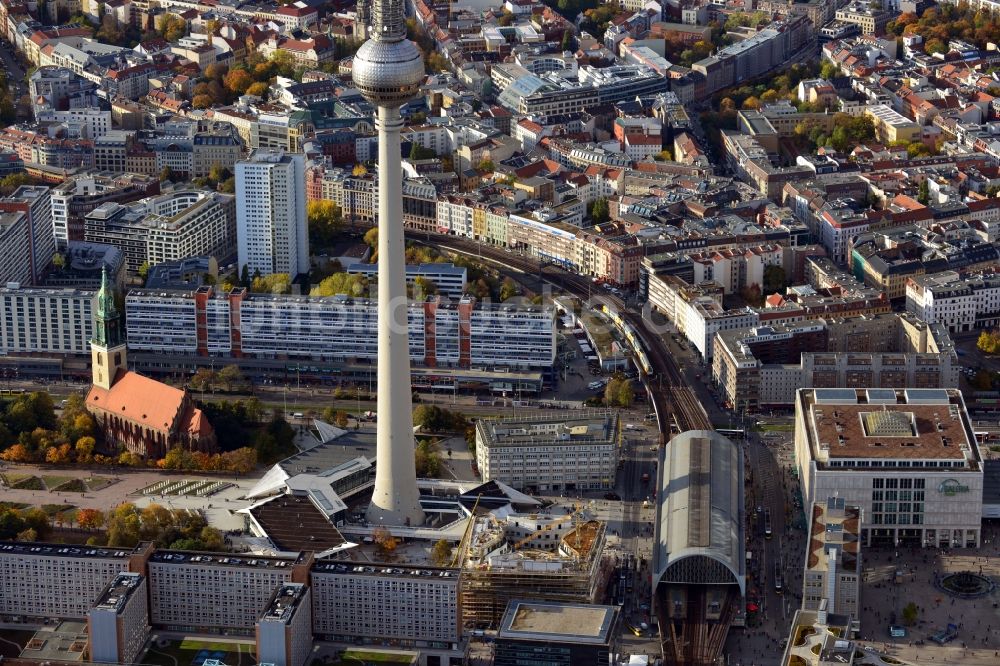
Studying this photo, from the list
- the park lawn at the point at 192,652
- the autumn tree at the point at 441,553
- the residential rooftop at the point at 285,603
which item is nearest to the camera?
the residential rooftop at the point at 285,603

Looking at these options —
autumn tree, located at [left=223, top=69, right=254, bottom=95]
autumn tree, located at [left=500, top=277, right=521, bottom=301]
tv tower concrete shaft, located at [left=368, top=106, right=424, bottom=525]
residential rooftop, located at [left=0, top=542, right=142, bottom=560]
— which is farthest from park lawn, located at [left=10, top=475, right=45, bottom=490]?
autumn tree, located at [left=223, top=69, right=254, bottom=95]

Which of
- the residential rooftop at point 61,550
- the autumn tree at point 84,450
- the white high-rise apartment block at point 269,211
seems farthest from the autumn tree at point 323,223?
the residential rooftop at point 61,550

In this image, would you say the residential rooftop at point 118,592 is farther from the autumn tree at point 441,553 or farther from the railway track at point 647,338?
the railway track at point 647,338

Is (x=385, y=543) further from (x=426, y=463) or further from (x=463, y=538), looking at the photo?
(x=426, y=463)

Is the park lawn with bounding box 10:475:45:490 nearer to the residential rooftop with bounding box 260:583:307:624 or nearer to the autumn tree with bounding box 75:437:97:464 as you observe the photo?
the autumn tree with bounding box 75:437:97:464

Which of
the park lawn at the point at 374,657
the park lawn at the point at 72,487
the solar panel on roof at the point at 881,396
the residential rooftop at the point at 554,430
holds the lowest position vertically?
the park lawn at the point at 374,657

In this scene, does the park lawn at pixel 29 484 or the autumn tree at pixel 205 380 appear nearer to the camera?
the park lawn at pixel 29 484

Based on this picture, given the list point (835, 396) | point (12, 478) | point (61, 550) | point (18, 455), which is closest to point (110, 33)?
point (18, 455)
